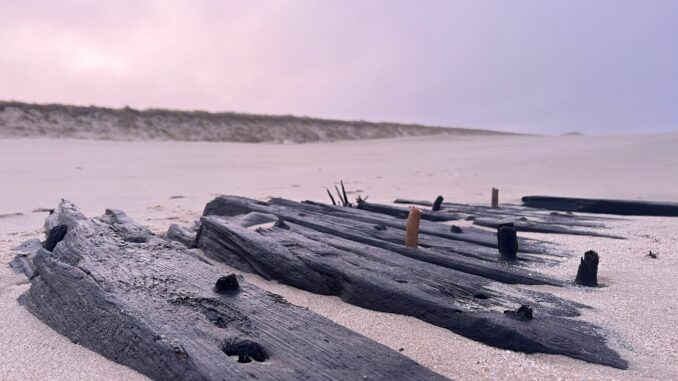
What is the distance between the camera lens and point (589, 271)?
3600mm

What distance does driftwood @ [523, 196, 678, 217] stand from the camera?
715 cm

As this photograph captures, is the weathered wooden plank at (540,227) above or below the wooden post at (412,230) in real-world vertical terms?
below

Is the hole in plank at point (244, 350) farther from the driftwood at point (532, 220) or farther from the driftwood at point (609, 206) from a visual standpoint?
the driftwood at point (609, 206)

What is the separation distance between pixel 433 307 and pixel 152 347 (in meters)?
1.46

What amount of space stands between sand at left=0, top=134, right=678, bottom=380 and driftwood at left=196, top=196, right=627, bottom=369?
0.30 feet

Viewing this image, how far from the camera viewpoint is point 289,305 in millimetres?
2709

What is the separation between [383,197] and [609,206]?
4452 millimetres

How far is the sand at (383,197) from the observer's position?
101 inches

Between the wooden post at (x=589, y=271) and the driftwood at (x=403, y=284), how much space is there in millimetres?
454

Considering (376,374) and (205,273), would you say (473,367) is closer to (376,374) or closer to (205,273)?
(376,374)

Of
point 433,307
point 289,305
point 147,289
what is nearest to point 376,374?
point 289,305

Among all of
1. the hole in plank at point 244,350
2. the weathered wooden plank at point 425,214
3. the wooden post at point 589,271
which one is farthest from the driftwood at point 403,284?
the weathered wooden plank at point 425,214

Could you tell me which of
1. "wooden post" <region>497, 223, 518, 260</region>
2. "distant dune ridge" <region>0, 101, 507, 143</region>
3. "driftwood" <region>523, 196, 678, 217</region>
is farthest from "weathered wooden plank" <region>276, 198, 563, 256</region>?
"distant dune ridge" <region>0, 101, 507, 143</region>

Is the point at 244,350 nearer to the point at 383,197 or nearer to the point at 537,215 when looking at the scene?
the point at 537,215
